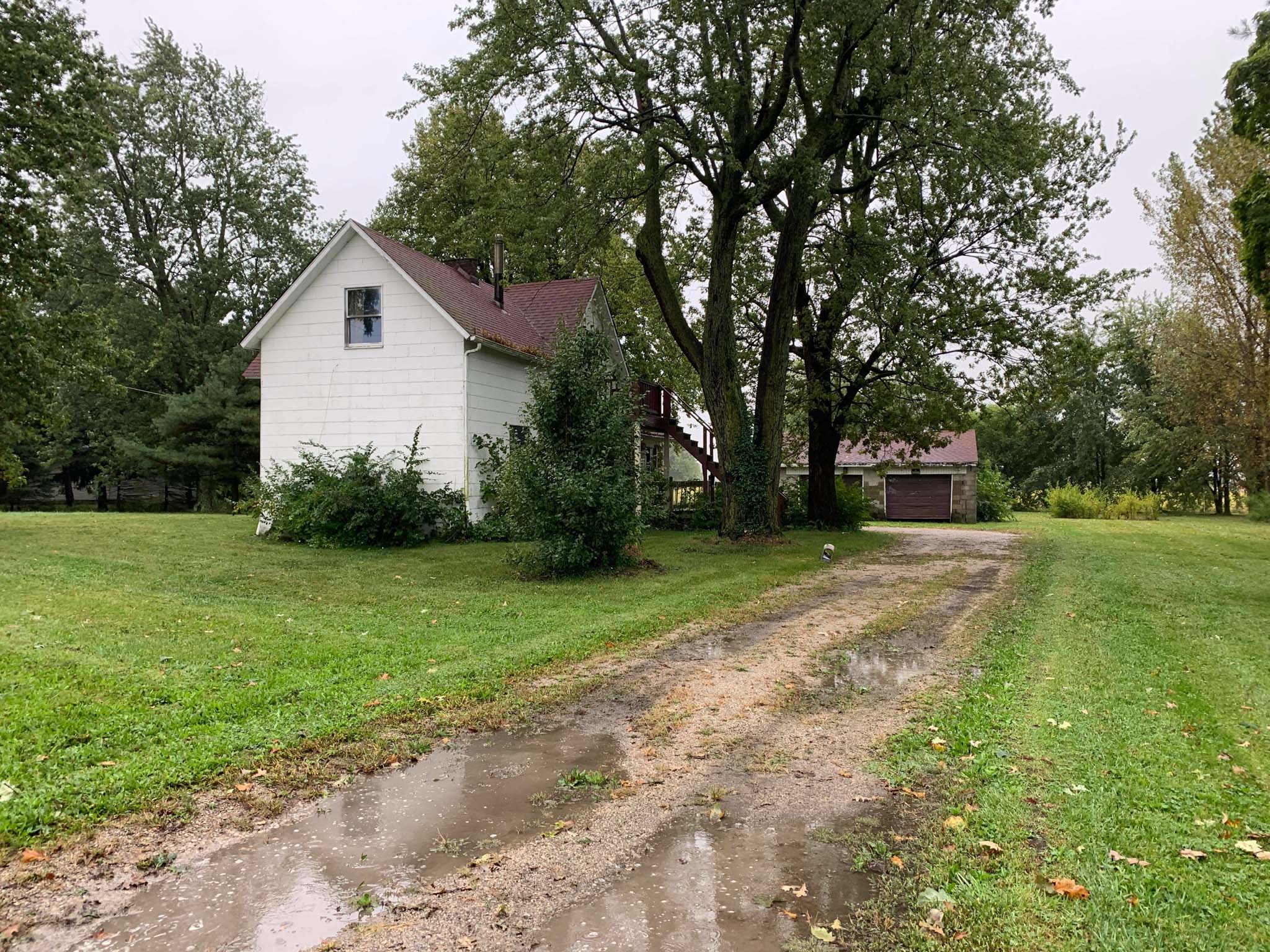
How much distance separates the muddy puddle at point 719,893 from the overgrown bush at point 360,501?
1368 cm

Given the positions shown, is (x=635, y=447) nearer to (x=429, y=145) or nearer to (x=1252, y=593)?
(x=1252, y=593)

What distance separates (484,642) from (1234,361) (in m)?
32.0

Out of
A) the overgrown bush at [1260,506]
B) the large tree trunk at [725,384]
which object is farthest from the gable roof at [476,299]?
the overgrown bush at [1260,506]

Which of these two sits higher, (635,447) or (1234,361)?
(1234,361)

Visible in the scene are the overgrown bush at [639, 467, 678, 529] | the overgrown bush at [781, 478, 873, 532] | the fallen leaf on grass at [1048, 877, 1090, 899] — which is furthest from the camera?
the overgrown bush at [781, 478, 873, 532]

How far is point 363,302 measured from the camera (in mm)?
18297

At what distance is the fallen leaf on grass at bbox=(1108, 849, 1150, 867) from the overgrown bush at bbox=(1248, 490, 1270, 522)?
3274 centimetres

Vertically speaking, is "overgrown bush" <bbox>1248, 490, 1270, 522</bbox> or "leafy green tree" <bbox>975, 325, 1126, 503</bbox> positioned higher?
"leafy green tree" <bbox>975, 325, 1126, 503</bbox>

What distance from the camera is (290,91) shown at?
1352 inches

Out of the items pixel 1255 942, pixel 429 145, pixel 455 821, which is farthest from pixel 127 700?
pixel 429 145

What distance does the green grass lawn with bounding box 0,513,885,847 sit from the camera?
4.71 metres

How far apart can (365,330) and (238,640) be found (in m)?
11.9

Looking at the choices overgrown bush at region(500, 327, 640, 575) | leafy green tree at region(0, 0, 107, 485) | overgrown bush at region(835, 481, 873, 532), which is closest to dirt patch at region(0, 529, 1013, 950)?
overgrown bush at region(500, 327, 640, 575)

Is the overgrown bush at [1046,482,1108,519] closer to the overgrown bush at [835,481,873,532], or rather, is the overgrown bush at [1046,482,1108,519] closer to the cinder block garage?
the cinder block garage
